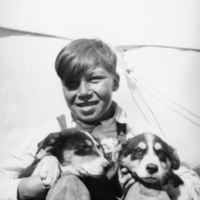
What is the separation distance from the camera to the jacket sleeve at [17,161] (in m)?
1.88

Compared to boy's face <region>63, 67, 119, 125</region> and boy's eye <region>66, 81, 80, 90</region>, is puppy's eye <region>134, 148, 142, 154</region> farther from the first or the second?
boy's eye <region>66, 81, 80, 90</region>

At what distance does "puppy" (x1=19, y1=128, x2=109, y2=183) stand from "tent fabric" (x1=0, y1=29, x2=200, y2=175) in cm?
17

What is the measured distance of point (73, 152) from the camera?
72.9 inches

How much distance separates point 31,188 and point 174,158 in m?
0.79

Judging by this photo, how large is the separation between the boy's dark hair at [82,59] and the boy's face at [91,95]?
0.11 ft

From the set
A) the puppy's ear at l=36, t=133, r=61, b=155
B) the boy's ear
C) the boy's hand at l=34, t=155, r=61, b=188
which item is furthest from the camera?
the boy's ear

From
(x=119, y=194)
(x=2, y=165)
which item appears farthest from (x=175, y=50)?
(x=2, y=165)

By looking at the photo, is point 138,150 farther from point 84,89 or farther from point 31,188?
point 31,188

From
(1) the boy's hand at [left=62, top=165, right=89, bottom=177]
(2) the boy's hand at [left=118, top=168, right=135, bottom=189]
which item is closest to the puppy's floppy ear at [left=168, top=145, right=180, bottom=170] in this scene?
(2) the boy's hand at [left=118, top=168, right=135, bottom=189]

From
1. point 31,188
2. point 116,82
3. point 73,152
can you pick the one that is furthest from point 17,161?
point 116,82

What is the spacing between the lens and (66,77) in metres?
2.00

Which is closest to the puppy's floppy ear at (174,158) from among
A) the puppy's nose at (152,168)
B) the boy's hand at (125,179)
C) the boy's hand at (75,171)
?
the puppy's nose at (152,168)

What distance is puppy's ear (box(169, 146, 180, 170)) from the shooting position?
1949mm

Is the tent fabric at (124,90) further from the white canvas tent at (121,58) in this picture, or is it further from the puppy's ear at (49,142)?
the puppy's ear at (49,142)
